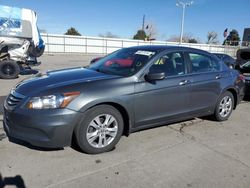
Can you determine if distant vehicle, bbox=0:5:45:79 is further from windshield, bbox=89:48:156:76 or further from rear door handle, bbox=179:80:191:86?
rear door handle, bbox=179:80:191:86

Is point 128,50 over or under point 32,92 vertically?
over

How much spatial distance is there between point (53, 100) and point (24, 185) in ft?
3.49

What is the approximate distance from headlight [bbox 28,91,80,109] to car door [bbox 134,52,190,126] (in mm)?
1092

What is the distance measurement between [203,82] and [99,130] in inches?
88.9

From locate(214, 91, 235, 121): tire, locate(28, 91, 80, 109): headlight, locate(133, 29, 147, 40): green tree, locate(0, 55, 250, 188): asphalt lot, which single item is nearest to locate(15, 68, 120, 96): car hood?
locate(28, 91, 80, 109): headlight

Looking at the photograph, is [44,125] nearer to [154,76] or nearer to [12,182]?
[12,182]

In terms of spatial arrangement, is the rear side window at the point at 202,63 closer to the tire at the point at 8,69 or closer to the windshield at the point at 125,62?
the windshield at the point at 125,62

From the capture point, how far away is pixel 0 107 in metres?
6.18

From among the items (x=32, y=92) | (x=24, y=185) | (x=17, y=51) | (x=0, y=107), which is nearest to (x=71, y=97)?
(x=32, y=92)

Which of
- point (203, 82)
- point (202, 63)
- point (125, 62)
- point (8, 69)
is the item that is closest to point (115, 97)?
point (125, 62)

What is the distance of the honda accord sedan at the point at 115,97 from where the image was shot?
3523 millimetres

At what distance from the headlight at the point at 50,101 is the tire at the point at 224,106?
323 centimetres

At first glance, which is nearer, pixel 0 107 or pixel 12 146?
pixel 12 146

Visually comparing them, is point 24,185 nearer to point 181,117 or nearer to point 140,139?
point 140,139
